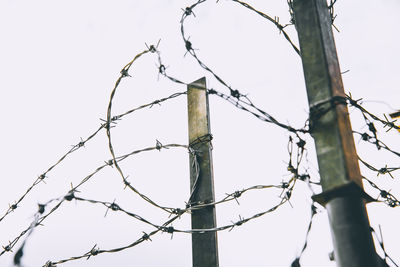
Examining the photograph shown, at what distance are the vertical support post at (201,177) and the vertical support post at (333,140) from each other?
4.10ft

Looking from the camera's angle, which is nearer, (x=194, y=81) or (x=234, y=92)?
(x=234, y=92)

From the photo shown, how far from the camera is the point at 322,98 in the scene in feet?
10.0

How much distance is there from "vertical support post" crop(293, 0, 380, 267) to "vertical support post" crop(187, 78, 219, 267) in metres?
1.25

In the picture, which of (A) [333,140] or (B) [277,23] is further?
(B) [277,23]

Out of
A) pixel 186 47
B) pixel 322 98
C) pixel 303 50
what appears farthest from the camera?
pixel 186 47

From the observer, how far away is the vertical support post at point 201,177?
162 inches

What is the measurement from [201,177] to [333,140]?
187 cm

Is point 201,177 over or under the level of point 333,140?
over

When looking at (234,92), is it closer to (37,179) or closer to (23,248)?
(23,248)

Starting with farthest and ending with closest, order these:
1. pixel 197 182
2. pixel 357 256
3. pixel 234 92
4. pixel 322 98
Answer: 1. pixel 197 182
2. pixel 234 92
3. pixel 322 98
4. pixel 357 256

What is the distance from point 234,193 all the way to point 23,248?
1.81m

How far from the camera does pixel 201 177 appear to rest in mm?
4484

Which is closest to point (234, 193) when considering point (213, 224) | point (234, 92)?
point (213, 224)

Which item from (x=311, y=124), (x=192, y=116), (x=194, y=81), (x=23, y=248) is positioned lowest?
(x=23, y=248)
